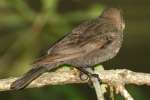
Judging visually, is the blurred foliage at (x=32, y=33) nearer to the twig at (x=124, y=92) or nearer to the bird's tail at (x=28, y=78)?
the bird's tail at (x=28, y=78)

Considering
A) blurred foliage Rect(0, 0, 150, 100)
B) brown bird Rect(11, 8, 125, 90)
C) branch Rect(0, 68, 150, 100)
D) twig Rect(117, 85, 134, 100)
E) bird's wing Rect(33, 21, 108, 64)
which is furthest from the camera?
blurred foliage Rect(0, 0, 150, 100)

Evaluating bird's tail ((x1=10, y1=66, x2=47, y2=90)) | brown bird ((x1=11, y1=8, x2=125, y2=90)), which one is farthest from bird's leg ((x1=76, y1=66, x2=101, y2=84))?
bird's tail ((x1=10, y1=66, x2=47, y2=90))

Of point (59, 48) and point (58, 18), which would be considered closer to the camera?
point (59, 48)

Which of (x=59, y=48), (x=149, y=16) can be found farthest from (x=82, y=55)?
(x=149, y=16)

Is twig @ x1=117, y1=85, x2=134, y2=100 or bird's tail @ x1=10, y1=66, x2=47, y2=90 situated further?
bird's tail @ x1=10, y1=66, x2=47, y2=90

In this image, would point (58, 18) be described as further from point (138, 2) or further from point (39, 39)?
point (138, 2)

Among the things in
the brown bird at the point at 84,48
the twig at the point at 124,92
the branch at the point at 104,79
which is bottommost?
the twig at the point at 124,92

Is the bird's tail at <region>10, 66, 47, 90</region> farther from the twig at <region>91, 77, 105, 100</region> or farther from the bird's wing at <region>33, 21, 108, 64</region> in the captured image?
the twig at <region>91, 77, 105, 100</region>

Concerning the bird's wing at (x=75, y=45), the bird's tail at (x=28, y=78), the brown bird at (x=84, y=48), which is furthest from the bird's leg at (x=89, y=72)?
the bird's tail at (x=28, y=78)
